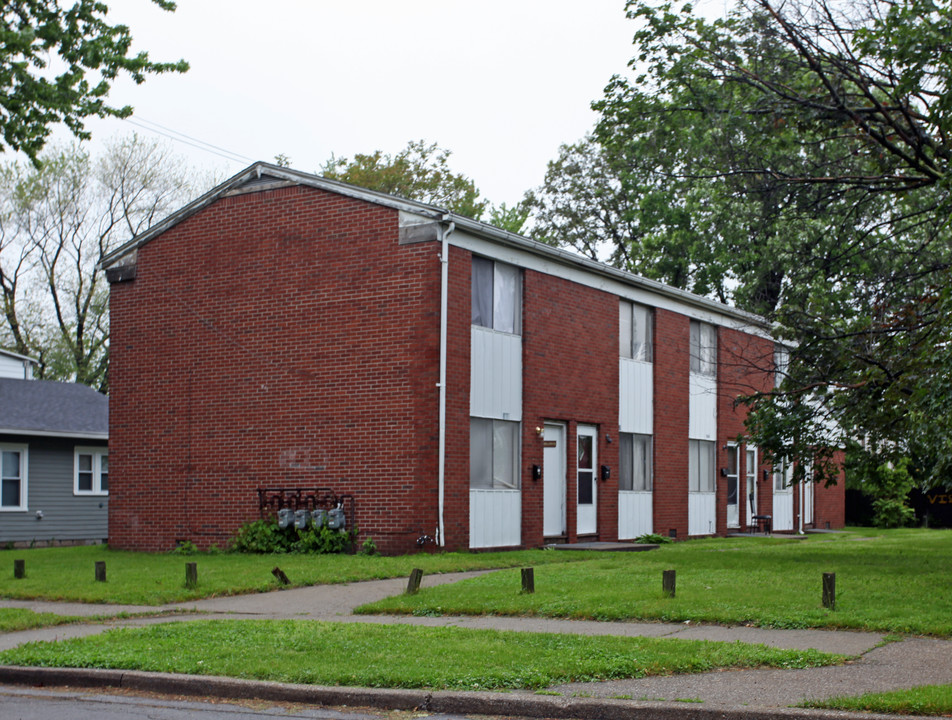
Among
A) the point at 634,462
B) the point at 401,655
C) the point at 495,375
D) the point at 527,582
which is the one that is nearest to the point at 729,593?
the point at 527,582

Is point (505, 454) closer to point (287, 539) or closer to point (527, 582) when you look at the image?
point (287, 539)

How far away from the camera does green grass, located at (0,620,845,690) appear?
8.75 meters

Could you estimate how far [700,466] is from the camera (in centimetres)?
2952

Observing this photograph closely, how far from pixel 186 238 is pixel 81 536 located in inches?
480

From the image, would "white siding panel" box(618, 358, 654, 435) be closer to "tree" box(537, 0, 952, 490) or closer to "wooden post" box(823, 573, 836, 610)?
"tree" box(537, 0, 952, 490)

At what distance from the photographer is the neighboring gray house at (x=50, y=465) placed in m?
30.1

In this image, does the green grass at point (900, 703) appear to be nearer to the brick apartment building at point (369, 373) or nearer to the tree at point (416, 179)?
the brick apartment building at point (369, 373)

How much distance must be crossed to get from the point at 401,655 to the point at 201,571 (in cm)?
838

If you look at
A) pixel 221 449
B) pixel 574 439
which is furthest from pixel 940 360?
pixel 221 449

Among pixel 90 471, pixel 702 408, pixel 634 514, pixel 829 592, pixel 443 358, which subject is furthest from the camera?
pixel 90 471

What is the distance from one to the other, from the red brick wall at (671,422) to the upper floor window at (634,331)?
0.66ft

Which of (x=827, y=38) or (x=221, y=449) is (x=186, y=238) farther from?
(x=827, y=38)

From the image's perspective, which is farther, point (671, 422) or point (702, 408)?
point (702, 408)

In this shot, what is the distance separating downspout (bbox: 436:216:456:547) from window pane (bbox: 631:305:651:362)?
7549 mm
